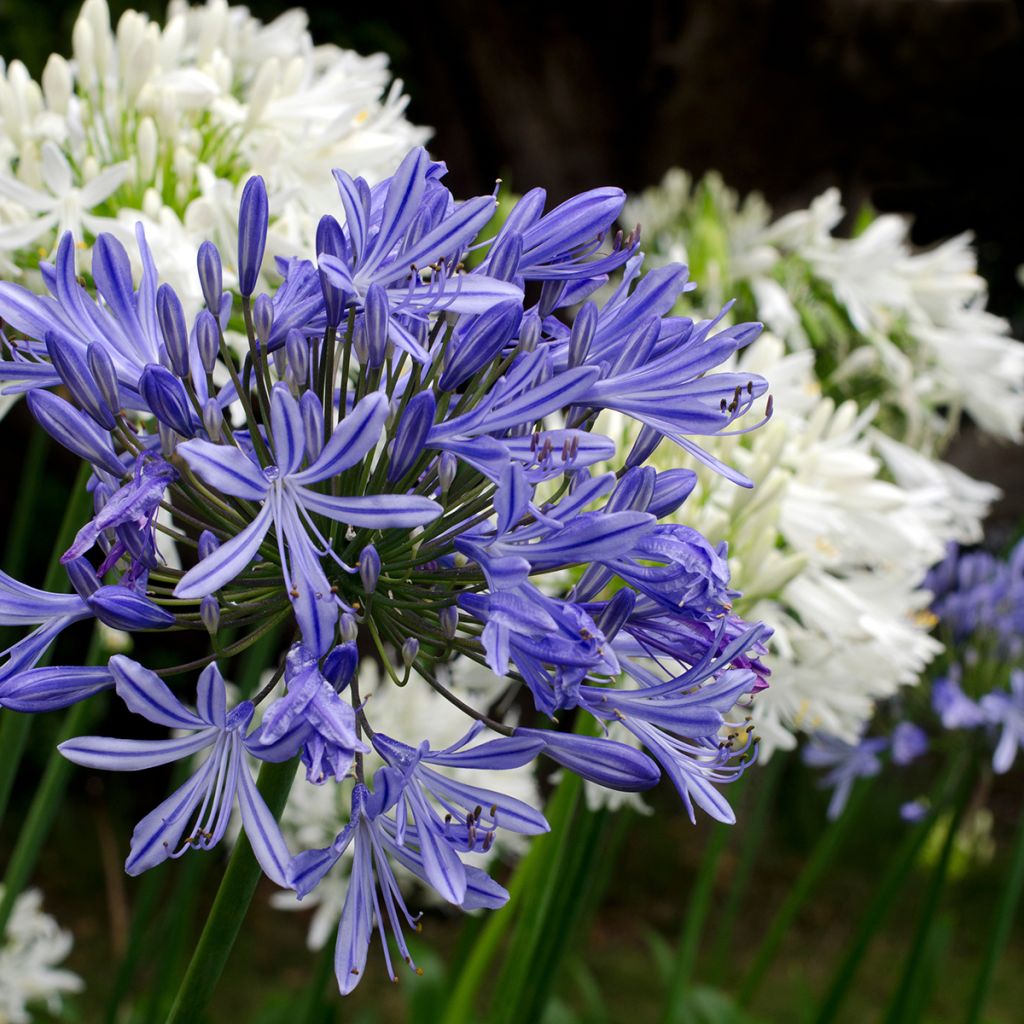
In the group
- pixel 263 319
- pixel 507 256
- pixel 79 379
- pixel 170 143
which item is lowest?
pixel 79 379

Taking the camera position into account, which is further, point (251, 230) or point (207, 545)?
point (251, 230)

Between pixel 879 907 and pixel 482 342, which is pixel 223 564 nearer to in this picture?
pixel 482 342

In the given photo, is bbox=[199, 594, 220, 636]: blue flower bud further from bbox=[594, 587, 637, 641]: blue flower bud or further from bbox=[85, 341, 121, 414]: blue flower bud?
bbox=[594, 587, 637, 641]: blue flower bud

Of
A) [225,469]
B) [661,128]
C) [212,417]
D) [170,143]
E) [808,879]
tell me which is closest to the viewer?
[225,469]

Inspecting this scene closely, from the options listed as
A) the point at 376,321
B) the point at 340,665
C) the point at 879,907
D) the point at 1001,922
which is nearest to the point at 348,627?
the point at 340,665

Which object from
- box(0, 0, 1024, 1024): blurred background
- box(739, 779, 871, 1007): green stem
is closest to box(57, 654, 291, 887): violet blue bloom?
box(739, 779, 871, 1007): green stem

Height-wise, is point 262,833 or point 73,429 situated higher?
point 73,429

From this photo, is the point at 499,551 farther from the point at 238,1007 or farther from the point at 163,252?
the point at 238,1007

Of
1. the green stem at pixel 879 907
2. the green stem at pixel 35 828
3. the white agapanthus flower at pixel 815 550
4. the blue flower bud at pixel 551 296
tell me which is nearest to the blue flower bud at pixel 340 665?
the blue flower bud at pixel 551 296

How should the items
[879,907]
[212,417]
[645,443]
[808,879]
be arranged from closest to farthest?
1. [212,417]
2. [645,443]
3. [879,907]
4. [808,879]
